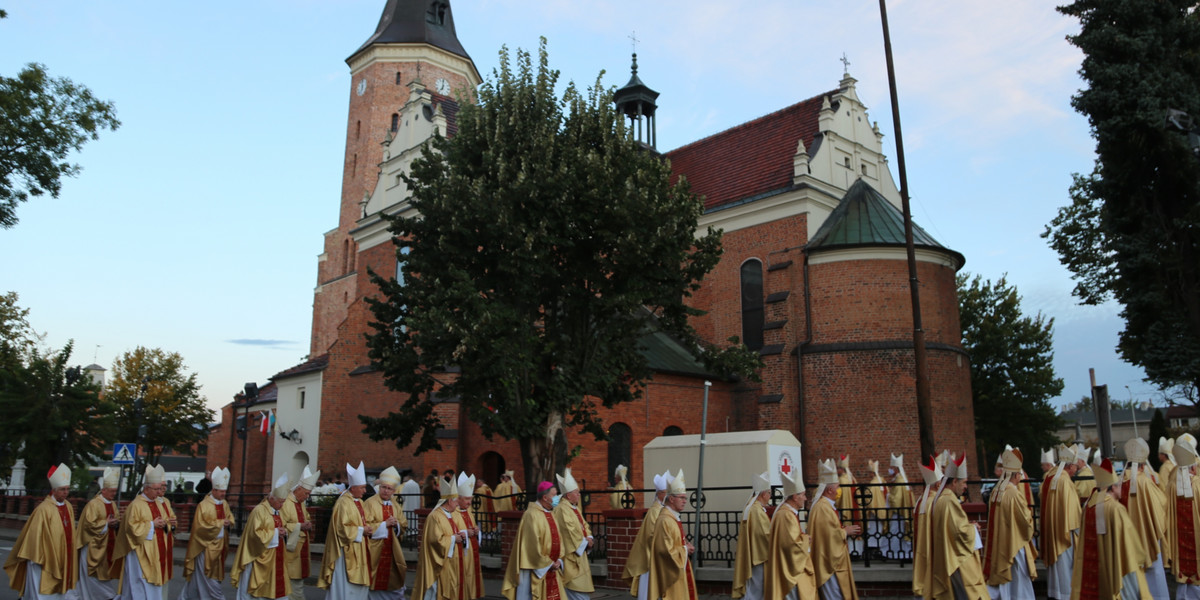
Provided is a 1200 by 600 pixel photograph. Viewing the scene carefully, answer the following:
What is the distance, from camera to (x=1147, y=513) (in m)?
9.46

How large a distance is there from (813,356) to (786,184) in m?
5.63

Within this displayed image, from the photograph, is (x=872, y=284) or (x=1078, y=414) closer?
(x=872, y=284)

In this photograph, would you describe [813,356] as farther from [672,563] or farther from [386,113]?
[386,113]

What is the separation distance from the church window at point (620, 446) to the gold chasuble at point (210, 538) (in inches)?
523

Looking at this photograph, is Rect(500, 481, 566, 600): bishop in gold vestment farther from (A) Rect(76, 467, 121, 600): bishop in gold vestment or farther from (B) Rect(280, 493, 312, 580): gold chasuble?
(A) Rect(76, 467, 121, 600): bishop in gold vestment

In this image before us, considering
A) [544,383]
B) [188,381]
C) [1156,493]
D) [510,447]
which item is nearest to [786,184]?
[510,447]

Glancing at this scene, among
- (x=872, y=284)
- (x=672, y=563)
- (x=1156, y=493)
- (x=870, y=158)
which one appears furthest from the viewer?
(x=870, y=158)

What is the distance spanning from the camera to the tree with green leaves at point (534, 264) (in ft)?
52.7

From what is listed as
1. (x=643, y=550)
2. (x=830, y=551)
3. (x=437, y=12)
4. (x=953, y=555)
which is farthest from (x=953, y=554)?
(x=437, y=12)

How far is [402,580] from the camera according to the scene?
35.3 ft

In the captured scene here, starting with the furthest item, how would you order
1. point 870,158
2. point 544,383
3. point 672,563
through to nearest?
point 870,158 → point 544,383 → point 672,563

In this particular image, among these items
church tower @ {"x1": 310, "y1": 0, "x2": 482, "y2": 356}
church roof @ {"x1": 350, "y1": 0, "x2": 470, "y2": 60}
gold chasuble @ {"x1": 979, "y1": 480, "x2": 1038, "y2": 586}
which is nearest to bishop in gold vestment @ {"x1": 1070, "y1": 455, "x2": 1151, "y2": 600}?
gold chasuble @ {"x1": 979, "y1": 480, "x2": 1038, "y2": 586}

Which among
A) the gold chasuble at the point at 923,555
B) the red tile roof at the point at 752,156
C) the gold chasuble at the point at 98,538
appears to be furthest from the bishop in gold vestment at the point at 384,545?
the red tile roof at the point at 752,156

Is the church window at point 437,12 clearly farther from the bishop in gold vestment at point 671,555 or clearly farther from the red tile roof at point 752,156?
the bishop in gold vestment at point 671,555
